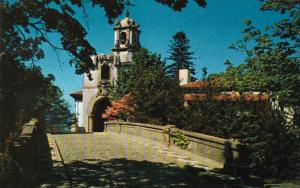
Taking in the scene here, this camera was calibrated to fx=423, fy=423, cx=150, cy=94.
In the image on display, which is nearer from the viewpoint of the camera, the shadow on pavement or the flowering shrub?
the shadow on pavement

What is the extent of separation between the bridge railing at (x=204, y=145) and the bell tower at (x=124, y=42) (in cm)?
2395

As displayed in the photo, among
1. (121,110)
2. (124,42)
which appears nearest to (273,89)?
(121,110)

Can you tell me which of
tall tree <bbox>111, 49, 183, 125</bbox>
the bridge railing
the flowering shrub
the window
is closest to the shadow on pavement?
the bridge railing

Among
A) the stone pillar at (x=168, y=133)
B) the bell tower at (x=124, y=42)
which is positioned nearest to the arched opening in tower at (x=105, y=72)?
the bell tower at (x=124, y=42)

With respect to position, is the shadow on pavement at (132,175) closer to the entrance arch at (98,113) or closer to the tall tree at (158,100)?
the tall tree at (158,100)

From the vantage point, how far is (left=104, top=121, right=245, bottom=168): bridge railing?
43.7ft

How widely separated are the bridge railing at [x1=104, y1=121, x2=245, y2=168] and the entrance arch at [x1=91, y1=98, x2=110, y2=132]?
78.7 feet

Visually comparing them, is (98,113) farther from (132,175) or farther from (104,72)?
(132,175)

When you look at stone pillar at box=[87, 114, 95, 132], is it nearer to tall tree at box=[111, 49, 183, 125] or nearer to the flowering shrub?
the flowering shrub

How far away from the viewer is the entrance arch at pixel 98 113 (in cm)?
4819

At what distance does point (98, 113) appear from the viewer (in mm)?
49062

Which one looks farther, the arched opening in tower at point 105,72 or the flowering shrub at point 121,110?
the arched opening in tower at point 105,72

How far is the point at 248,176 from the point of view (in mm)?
12305

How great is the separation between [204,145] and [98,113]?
34269 mm
